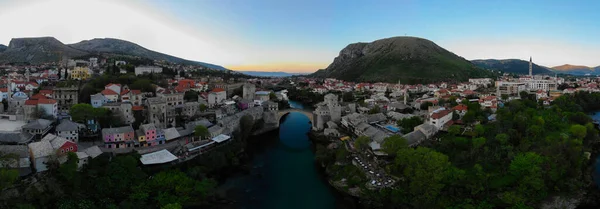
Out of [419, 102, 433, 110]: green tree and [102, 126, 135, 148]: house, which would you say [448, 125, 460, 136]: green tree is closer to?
[419, 102, 433, 110]: green tree

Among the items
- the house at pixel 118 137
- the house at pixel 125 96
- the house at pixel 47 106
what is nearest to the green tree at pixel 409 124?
the house at pixel 118 137

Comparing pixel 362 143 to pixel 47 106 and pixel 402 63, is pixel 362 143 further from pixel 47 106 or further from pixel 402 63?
→ pixel 402 63

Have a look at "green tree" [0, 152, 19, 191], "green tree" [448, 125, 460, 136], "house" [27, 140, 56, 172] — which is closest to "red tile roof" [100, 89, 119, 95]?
"house" [27, 140, 56, 172]

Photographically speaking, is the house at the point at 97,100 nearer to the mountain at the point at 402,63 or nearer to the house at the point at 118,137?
the house at the point at 118,137

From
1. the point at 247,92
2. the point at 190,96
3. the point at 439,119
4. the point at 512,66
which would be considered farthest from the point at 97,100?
the point at 512,66

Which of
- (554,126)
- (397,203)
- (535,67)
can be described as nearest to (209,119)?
(397,203)

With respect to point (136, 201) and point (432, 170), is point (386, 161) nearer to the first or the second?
point (432, 170)

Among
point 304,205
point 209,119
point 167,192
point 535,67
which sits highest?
point 535,67
